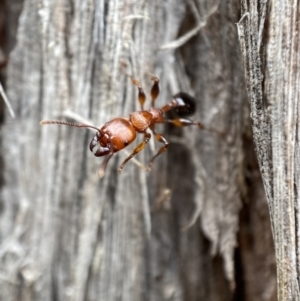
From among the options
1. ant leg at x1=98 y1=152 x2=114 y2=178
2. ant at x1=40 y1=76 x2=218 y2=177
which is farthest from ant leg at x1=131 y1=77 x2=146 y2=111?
ant leg at x1=98 y1=152 x2=114 y2=178

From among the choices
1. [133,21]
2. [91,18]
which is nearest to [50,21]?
[91,18]

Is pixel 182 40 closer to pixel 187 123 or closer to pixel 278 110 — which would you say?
pixel 187 123

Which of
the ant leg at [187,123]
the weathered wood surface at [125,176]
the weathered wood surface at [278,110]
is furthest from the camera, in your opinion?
the ant leg at [187,123]

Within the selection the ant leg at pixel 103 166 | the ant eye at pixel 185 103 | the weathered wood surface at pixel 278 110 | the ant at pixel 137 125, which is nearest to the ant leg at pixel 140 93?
the ant at pixel 137 125

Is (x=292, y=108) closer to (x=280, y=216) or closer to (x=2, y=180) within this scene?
(x=280, y=216)

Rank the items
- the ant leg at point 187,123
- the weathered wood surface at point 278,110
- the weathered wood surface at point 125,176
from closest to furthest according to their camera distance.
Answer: the weathered wood surface at point 278,110
the weathered wood surface at point 125,176
the ant leg at point 187,123

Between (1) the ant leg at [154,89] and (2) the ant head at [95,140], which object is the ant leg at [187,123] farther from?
(2) the ant head at [95,140]

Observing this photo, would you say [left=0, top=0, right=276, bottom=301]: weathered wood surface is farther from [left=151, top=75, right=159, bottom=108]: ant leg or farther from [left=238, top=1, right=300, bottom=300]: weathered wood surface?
[left=238, top=1, right=300, bottom=300]: weathered wood surface

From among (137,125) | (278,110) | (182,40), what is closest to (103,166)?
(137,125)
